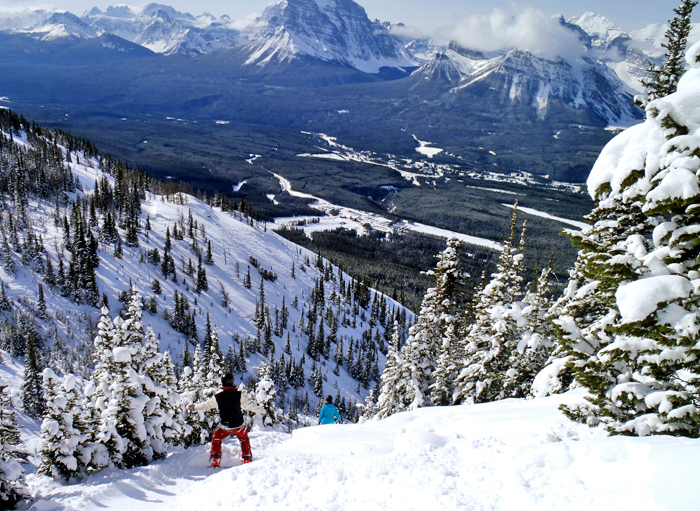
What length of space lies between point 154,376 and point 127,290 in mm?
75773

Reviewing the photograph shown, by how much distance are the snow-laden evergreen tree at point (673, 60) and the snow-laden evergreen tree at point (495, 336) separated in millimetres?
8324

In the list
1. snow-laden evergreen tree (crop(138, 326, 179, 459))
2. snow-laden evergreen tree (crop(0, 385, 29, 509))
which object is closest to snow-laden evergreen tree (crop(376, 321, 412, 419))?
snow-laden evergreen tree (crop(138, 326, 179, 459))

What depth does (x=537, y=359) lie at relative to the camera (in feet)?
63.6

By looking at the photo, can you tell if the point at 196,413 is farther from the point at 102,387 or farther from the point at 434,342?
the point at 434,342

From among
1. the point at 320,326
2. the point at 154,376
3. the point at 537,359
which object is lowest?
the point at 320,326

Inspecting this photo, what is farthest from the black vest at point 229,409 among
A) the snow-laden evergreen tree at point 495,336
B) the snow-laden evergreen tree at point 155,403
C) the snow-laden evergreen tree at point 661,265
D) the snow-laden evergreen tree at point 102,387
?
the snow-laden evergreen tree at point 495,336

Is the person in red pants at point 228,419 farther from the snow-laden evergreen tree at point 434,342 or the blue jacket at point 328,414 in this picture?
the snow-laden evergreen tree at point 434,342

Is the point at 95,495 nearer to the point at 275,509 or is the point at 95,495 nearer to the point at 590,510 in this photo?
the point at 275,509

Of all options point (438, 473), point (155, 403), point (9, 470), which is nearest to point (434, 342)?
point (155, 403)

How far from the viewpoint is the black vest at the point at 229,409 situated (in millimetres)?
12672

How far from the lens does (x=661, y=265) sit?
7434mm

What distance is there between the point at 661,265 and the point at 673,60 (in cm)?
1027

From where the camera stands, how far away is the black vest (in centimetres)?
1267

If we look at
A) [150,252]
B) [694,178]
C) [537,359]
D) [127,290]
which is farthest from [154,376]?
[150,252]
